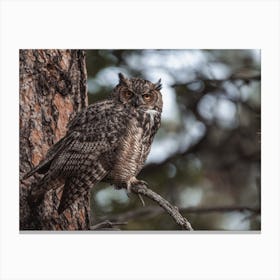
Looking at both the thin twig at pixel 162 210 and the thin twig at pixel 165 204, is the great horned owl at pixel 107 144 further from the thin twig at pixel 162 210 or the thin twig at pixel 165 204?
the thin twig at pixel 162 210

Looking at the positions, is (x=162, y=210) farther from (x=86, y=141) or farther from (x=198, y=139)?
(x=86, y=141)

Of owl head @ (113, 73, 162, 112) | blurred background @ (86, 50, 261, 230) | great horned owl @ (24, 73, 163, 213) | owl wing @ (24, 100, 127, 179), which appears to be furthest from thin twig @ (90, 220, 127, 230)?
owl head @ (113, 73, 162, 112)

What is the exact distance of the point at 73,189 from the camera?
10.4 ft

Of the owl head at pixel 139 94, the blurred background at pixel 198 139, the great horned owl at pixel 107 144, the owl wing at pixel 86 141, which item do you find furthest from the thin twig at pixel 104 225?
the owl head at pixel 139 94

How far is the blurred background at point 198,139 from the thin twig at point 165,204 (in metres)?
0.04

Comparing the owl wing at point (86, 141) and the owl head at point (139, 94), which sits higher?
the owl head at point (139, 94)

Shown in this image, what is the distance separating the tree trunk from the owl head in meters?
0.22

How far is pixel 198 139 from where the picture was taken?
3.29 metres

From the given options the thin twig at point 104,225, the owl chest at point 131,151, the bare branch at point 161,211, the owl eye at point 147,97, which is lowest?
the thin twig at point 104,225

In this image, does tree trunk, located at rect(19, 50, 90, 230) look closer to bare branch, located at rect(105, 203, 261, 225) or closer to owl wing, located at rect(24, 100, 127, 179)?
owl wing, located at rect(24, 100, 127, 179)
